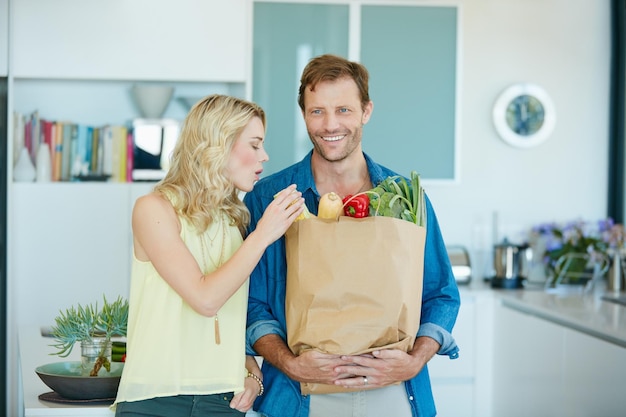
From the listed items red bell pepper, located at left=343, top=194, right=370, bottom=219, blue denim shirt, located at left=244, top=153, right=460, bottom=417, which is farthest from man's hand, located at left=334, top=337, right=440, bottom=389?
red bell pepper, located at left=343, top=194, right=370, bottom=219

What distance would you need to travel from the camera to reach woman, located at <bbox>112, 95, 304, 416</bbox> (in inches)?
79.8

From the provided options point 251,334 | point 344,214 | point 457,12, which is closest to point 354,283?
point 344,214

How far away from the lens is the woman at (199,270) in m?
2.03

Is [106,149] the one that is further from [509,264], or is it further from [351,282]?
[351,282]

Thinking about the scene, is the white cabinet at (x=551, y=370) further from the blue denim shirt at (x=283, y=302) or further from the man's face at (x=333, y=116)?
the man's face at (x=333, y=116)

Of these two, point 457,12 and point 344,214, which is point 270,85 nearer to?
point 457,12

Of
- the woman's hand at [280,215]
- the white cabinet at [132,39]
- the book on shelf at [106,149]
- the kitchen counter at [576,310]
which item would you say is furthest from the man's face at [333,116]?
the book on shelf at [106,149]

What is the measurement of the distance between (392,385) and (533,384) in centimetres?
202

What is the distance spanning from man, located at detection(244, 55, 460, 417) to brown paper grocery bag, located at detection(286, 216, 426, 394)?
6 cm

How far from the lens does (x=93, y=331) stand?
7.73ft

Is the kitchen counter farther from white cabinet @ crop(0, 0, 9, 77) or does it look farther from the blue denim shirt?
white cabinet @ crop(0, 0, 9, 77)

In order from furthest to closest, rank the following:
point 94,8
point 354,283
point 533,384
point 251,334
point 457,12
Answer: point 457,12 → point 94,8 → point 533,384 → point 251,334 → point 354,283

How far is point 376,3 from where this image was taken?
462 cm

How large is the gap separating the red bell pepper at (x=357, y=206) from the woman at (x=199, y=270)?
4.3 inches
